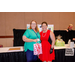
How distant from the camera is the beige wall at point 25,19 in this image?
4.38 metres

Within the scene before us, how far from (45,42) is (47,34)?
0.18 metres

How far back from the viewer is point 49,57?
1.66 m

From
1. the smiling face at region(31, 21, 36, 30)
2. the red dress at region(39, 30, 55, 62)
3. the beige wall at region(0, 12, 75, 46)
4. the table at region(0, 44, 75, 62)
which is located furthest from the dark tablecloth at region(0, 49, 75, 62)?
the beige wall at region(0, 12, 75, 46)

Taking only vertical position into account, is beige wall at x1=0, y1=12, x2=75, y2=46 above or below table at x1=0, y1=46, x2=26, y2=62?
above

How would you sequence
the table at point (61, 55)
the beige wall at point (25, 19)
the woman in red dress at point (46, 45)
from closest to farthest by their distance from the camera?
the woman in red dress at point (46, 45) < the table at point (61, 55) < the beige wall at point (25, 19)

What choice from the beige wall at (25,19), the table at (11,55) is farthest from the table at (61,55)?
the beige wall at (25,19)

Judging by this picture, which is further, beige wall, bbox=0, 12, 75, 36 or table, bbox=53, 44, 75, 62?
beige wall, bbox=0, 12, 75, 36

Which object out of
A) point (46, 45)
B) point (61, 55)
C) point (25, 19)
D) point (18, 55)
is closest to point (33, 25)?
point (46, 45)

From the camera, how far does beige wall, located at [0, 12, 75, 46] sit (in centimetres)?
438

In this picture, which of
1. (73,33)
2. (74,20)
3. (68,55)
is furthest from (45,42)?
(74,20)

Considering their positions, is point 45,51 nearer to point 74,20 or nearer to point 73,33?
point 73,33

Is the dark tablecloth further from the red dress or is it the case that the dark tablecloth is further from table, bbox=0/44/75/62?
the red dress

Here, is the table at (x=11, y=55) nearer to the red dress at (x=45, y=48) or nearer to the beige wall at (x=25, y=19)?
the red dress at (x=45, y=48)

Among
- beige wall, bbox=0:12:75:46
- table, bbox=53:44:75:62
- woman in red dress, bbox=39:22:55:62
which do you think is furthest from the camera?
beige wall, bbox=0:12:75:46
